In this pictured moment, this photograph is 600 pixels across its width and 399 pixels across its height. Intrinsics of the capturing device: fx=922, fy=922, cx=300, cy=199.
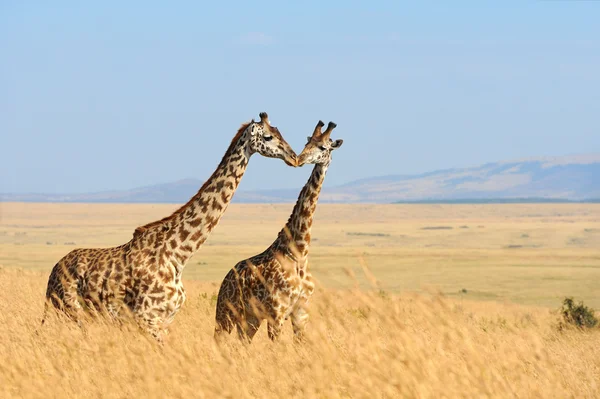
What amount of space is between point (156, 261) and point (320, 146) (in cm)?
232

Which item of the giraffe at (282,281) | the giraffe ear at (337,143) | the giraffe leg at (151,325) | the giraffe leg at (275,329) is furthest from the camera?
the giraffe ear at (337,143)

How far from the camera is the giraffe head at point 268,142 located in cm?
886

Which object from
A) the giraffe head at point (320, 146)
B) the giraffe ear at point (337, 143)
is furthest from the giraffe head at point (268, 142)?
the giraffe ear at point (337, 143)

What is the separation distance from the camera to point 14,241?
336ft

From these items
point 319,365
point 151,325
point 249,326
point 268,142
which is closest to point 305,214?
point 249,326

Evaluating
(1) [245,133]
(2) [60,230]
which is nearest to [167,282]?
(1) [245,133]

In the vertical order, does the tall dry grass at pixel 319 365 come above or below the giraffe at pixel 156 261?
below

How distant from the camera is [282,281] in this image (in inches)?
389

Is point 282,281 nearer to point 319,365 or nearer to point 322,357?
point 322,357

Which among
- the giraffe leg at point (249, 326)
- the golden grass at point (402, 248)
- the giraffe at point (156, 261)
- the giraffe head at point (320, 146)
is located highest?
the giraffe head at point (320, 146)

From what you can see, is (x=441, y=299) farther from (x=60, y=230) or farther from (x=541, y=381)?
(x=60, y=230)

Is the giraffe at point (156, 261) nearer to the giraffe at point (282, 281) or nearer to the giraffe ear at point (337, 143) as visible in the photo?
the giraffe at point (282, 281)

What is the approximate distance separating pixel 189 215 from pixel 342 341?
2.14 meters

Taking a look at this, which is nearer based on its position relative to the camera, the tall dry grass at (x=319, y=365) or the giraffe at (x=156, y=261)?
the tall dry grass at (x=319, y=365)
